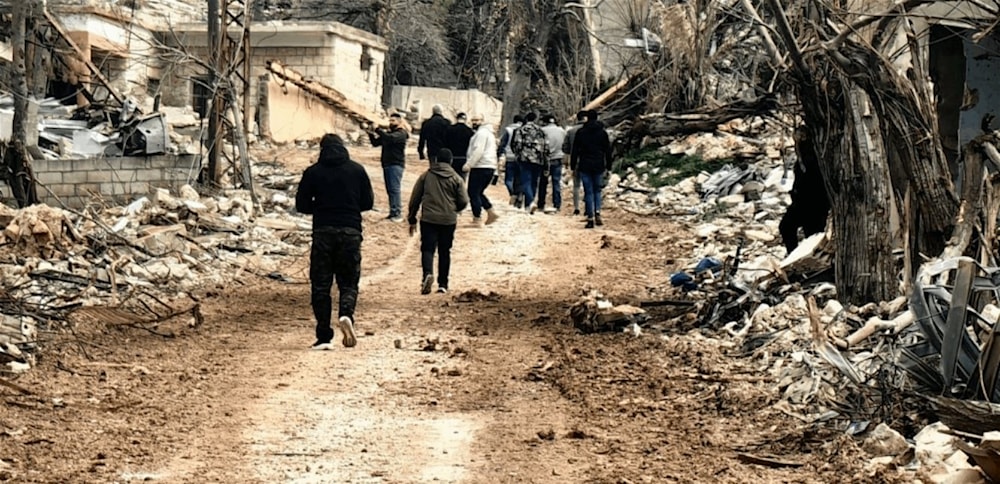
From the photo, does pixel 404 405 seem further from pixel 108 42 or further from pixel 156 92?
pixel 108 42

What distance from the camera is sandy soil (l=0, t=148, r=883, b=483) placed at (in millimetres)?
7020

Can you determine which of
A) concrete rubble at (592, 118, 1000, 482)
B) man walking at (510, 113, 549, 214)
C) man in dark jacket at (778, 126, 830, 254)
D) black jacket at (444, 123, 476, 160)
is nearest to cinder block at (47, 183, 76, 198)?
black jacket at (444, 123, 476, 160)

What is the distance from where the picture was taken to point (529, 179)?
2136 centimetres

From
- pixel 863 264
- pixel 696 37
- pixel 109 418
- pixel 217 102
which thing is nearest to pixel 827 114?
pixel 863 264

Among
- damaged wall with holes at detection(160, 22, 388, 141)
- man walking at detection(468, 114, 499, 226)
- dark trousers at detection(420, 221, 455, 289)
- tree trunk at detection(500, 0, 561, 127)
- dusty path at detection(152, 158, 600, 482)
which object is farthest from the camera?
tree trunk at detection(500, 0, 561, 127)

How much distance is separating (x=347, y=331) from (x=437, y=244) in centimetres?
347

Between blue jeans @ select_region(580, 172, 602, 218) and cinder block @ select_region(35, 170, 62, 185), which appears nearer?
cinder block @ select_region(35, 170, 62, 185)

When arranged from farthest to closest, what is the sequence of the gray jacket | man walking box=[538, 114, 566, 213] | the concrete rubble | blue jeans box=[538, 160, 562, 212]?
1. blue jeans box=[538, 160, 562, 212]
2. man walking box=[538, 114, 566, 213]
3. the gray jacket
4. the concrete rubble

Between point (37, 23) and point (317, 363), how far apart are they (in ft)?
59.0

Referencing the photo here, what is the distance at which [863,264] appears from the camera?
420 inches

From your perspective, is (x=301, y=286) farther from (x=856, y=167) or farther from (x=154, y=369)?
(x=856, y=167)

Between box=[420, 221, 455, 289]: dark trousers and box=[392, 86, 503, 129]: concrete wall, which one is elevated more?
box=[392, 86, 503, 129]: concrete wall

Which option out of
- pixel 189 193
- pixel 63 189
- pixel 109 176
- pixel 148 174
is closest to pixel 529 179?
pixel 189 193

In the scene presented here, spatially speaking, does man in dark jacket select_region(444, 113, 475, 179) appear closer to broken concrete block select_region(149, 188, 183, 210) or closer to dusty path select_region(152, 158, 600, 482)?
broken concrete block select_region(149, 188, 183, 210)
